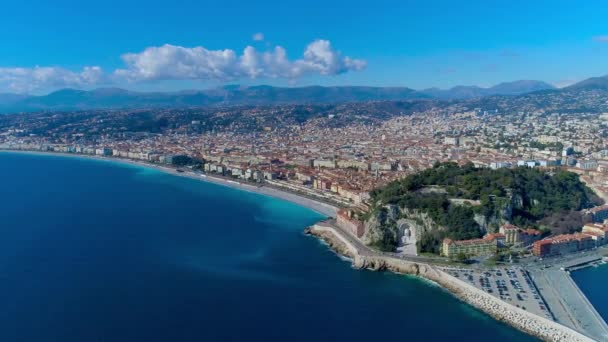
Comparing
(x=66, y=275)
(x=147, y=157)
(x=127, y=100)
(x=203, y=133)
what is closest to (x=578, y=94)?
(x=203, y=133)

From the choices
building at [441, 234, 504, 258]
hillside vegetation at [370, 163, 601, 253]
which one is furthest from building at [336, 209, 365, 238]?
building at [441, 234, 504, 258]

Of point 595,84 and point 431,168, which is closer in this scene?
point 431,168

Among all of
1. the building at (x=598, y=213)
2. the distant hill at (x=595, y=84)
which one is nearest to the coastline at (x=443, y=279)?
the building at (x=598, y=213)

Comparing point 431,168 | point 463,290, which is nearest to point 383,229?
point 463,290

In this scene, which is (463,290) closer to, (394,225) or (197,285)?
(394,225)

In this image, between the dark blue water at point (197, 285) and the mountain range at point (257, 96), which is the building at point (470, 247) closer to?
the dark blue water at point (197, 285)

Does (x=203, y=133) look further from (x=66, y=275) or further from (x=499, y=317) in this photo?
(x=499, y=317)
